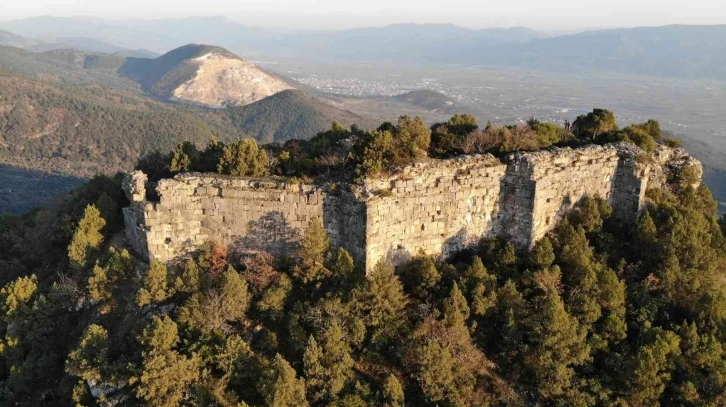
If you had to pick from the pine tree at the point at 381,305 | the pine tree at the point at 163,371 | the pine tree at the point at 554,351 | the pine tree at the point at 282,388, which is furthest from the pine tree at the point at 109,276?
the pine tree at the point at 554,351

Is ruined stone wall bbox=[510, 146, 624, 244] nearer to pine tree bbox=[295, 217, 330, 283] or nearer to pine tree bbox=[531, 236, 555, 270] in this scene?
pine tree bbox=[531, 236, 555, 270]

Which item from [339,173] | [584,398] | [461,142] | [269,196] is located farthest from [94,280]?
[584,398]

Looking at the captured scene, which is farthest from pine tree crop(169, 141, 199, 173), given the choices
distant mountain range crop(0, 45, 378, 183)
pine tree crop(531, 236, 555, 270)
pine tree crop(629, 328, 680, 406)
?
distant mountain range crop(0, 45, 378, 183)

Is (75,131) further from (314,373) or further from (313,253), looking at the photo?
(314,373)

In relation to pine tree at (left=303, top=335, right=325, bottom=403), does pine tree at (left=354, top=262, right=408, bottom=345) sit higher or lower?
higher

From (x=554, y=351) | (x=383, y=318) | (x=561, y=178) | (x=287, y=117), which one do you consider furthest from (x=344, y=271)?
(x=287, y=117)

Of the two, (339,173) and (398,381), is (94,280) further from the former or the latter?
(398,381)

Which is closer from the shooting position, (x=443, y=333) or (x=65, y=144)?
(x=443, y=333)
